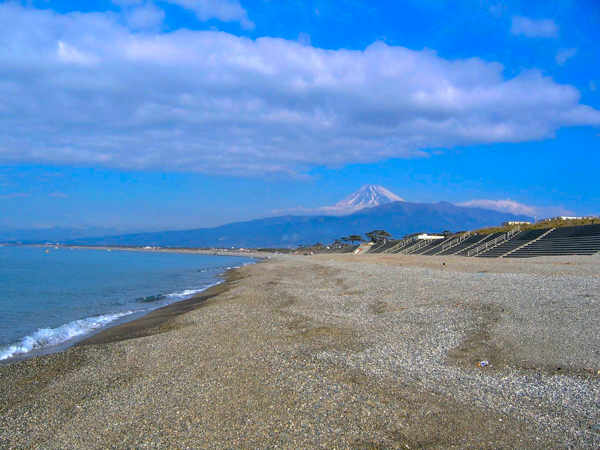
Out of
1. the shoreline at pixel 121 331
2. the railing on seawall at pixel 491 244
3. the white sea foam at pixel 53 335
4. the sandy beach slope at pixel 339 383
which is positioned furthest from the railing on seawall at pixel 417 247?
the white sea foam at pixel 53 335

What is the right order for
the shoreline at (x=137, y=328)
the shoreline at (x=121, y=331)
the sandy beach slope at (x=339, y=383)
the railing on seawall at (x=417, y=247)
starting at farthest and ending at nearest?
the railing on seawall at (x=417, y=247) → the shoreline at (x=137, y=328) → the shoreline at (x=121, y=331) → the sandy beach slope at (x=339, y=383)

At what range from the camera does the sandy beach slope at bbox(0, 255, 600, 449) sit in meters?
5.05

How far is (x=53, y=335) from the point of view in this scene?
1365 centimetres

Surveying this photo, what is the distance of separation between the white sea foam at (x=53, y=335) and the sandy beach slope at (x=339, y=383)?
1.48 metres

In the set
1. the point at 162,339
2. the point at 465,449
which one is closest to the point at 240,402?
the point at 465,449

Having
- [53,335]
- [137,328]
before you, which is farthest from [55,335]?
[137,328]

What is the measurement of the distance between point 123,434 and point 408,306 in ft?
32.1

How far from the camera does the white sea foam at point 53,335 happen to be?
38.9ft

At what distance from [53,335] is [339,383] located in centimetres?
1147

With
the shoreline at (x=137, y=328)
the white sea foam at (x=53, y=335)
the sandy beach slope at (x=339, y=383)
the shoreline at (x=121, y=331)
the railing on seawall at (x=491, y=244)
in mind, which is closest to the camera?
the sandy beach slope at (x=339, y=383)

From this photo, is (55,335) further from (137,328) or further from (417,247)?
(417,247)

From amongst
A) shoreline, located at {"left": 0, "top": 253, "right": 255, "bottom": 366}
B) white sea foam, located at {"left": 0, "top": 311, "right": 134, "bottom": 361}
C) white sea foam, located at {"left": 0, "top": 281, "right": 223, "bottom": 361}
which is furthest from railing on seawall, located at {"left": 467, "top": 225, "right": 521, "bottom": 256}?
white sea foam, located at {"left": 0, "top": 311, "right": 134, "bottom": 361}

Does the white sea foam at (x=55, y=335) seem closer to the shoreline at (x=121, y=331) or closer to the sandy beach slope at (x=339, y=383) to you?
the shoreline at (x=121, y=331)

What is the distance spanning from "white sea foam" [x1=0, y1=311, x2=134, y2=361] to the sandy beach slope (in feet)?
4.87
